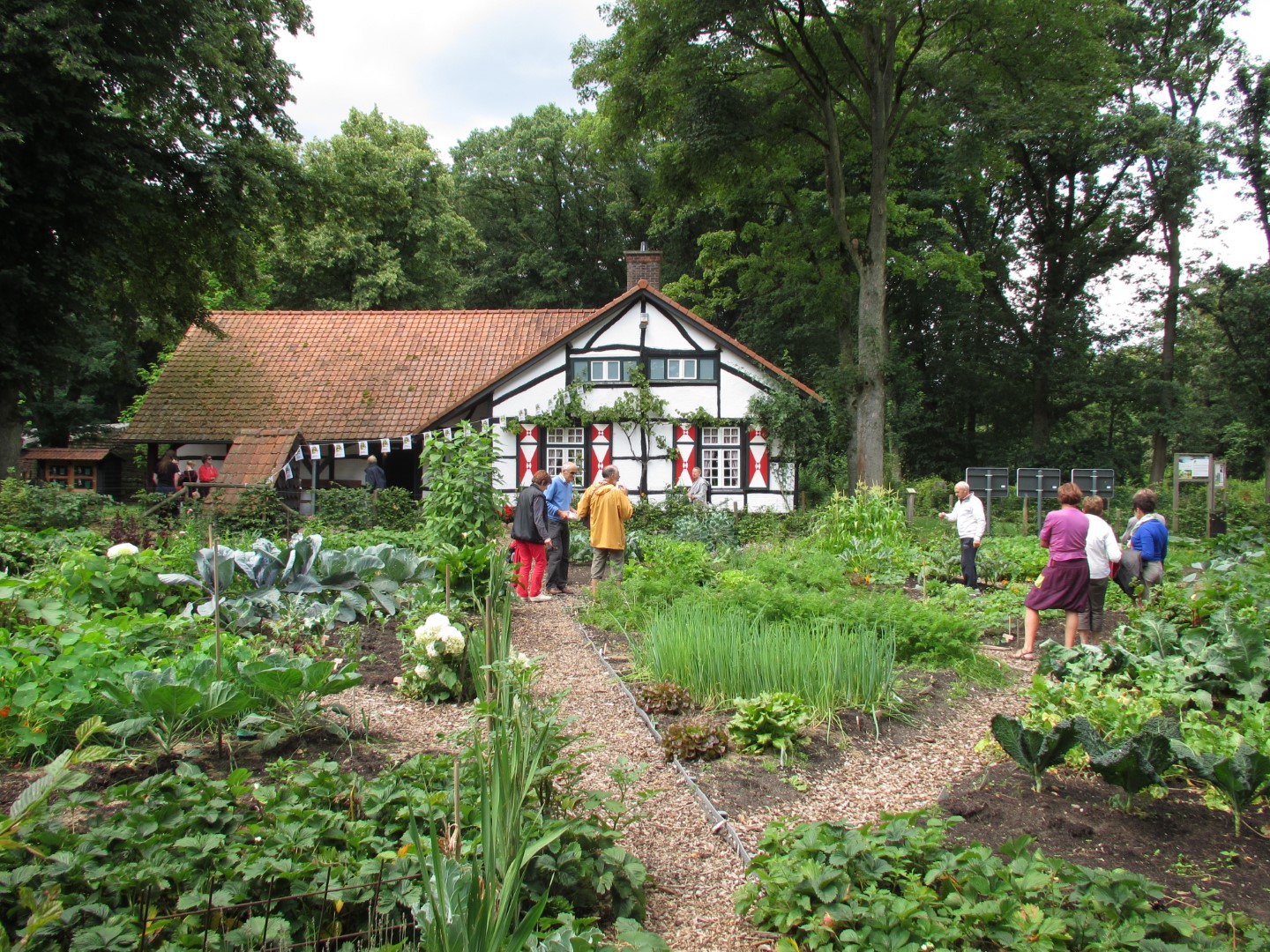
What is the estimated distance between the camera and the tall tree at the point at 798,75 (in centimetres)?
1811

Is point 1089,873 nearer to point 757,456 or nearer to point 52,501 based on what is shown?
point 52,501

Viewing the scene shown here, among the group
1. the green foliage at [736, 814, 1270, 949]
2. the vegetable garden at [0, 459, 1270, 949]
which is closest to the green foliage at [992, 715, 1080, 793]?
the vegetable garden at [0, 459, 1270, 949]

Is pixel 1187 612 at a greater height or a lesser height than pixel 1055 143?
lesser

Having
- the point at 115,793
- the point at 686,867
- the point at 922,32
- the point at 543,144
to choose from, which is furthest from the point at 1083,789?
the point at 543,144

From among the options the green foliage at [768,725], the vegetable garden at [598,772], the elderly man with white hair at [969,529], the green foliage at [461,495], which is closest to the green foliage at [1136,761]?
the vegetable garden at [598,772]

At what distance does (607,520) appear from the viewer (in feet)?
34.4

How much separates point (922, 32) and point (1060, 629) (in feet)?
44.5

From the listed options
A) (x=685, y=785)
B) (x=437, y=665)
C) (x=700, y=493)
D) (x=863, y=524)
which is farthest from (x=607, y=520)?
(x=700, y=493)

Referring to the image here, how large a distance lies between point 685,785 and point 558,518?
22.6ft

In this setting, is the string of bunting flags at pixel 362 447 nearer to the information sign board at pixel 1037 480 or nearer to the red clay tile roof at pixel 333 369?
the red clay tile roof at pixel 333 369

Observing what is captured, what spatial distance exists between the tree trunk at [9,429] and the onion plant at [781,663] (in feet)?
50.3

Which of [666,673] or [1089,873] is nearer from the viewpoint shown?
[1089,873]

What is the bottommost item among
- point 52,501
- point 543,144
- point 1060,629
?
point 1060,629

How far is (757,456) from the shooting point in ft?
73.2
